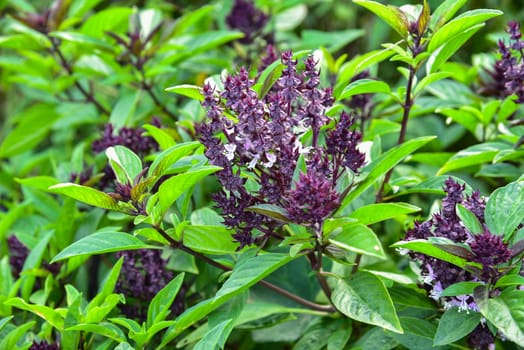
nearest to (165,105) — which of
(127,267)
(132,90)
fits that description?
(132,90)

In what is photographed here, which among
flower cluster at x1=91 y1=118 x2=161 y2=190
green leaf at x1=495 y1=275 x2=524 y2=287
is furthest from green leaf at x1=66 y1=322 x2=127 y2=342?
green leaf at x1=495 y1=275 x2=524 y2=287

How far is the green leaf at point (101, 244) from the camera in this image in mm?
967

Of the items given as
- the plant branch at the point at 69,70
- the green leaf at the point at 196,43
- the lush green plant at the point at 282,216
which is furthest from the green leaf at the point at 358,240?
the plant branch at the point at 69,70

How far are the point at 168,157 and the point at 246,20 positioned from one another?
92 centimetres

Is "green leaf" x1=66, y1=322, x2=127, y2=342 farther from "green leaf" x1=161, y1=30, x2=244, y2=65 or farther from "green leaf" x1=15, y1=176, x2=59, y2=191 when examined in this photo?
"green leaf" x1=161, y1=30, x2=244, y2=65

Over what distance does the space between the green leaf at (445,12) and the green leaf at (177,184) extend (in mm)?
429

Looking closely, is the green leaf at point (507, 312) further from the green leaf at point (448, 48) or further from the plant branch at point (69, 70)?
the plant branch at point (69, 70)

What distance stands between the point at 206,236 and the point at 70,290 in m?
0.25

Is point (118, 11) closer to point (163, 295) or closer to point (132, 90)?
point (132, 90)

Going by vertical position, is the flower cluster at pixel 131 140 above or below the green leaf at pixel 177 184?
below

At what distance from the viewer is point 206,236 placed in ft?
3.41

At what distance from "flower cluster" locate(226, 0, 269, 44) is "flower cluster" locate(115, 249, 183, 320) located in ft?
2.57

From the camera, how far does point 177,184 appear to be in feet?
3.11

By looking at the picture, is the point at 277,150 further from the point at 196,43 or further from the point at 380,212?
the point at 196,43
